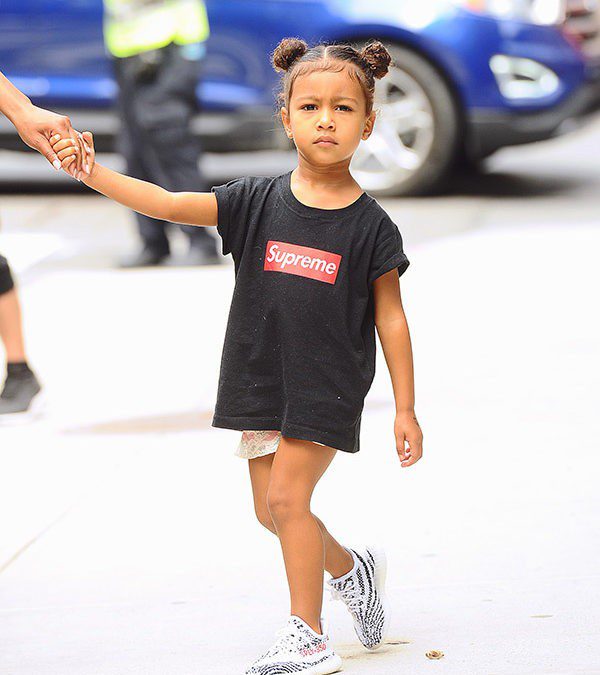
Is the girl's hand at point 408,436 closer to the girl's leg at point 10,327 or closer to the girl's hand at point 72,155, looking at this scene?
the girl's hand at point 72,155

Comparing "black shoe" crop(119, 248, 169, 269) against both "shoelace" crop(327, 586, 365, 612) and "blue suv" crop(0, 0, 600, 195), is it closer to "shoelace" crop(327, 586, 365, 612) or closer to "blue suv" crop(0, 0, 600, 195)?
Result: "blue suv" crop(0, 0, 600, 195)

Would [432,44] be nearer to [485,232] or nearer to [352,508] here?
[485,232]

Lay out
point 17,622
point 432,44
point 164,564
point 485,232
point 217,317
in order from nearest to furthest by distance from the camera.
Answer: point 17,622
point 164,564
point 217,317
point 485,232
point 432,44

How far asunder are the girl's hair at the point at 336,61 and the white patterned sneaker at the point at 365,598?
3.43 ft

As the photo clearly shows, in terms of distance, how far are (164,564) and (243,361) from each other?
100 centimetres

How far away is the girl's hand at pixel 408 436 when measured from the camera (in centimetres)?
321

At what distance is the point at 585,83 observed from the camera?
9344 mm

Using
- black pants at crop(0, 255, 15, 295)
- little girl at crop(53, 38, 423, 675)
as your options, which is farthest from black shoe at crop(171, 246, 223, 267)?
little girl at crop(53, 38, 423, 675)

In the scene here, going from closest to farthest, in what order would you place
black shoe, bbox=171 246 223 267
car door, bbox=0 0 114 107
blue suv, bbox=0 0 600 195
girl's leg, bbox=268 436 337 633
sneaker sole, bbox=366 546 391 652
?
girl's leg, bbox=268 436 337 633 < sneaker sole, bbox=366 546 391 652 < black shoe, bbox=171 246 223 267 < blue suv, bbox=0 0 600 195 < car door, bbox=0 0 114 107

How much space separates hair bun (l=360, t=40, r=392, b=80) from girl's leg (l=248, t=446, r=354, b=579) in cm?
85

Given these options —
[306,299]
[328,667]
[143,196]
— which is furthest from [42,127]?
[328,667]

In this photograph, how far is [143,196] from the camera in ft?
10.5

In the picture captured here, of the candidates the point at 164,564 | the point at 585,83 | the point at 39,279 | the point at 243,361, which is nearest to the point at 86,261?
the point at 39,279

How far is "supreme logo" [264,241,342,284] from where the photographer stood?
3.13 metres
